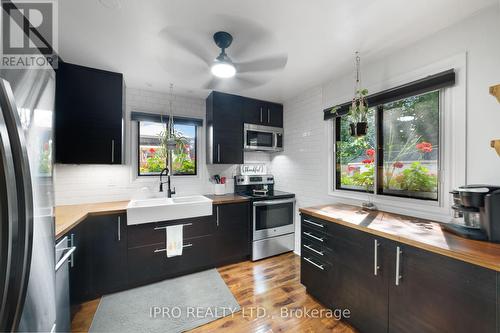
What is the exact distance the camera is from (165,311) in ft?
6.27

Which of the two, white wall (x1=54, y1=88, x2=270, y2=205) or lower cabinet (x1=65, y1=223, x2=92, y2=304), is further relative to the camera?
white wall (x1=54, y1=88, x2=270, y2=205)

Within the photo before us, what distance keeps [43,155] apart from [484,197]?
2399 millimetres

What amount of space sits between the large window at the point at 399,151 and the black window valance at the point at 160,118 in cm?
225

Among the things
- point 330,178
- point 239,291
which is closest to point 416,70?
point 330,178

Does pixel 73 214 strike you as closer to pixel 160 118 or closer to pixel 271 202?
pixel 160 118

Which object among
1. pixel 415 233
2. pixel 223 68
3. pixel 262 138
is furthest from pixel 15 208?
pixel 262 138

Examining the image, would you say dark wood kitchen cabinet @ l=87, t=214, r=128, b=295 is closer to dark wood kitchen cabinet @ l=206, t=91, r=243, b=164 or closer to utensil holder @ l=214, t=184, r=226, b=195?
utensil holder @ l=214, t=184, r=226, b=195

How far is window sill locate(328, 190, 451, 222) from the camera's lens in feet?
5.44

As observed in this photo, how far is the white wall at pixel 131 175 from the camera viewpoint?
2.44 metres

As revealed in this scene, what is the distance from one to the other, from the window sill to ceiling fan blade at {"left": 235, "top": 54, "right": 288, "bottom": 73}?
1710mm

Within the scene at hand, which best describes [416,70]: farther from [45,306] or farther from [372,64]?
[45,306]

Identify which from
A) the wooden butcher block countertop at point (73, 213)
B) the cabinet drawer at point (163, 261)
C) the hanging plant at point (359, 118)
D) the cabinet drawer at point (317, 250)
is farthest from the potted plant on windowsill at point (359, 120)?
the wooden butcher block countertop at point (73, 213)

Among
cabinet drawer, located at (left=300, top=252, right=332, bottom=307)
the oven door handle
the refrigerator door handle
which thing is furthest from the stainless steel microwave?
the refrigerator door handle

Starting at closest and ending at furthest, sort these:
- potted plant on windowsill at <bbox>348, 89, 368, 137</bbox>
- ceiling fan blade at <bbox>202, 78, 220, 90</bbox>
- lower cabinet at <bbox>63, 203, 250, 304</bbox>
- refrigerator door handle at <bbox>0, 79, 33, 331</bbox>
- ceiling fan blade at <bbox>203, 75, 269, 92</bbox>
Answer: refrigerator door handle at <bbox>0, 79, 33, 331</bbox>
potted plant on windowsill at <bbox>348, 89, 368, 137</bbox>
lower cabinet at <bbox>63, 203, 250, 304</bbox>
ceiling fan blade at <bbox>203, 75, 269, 92</bbox>
ceiling fan blade at <bbox>202, 78, 220, 90</bbox>
